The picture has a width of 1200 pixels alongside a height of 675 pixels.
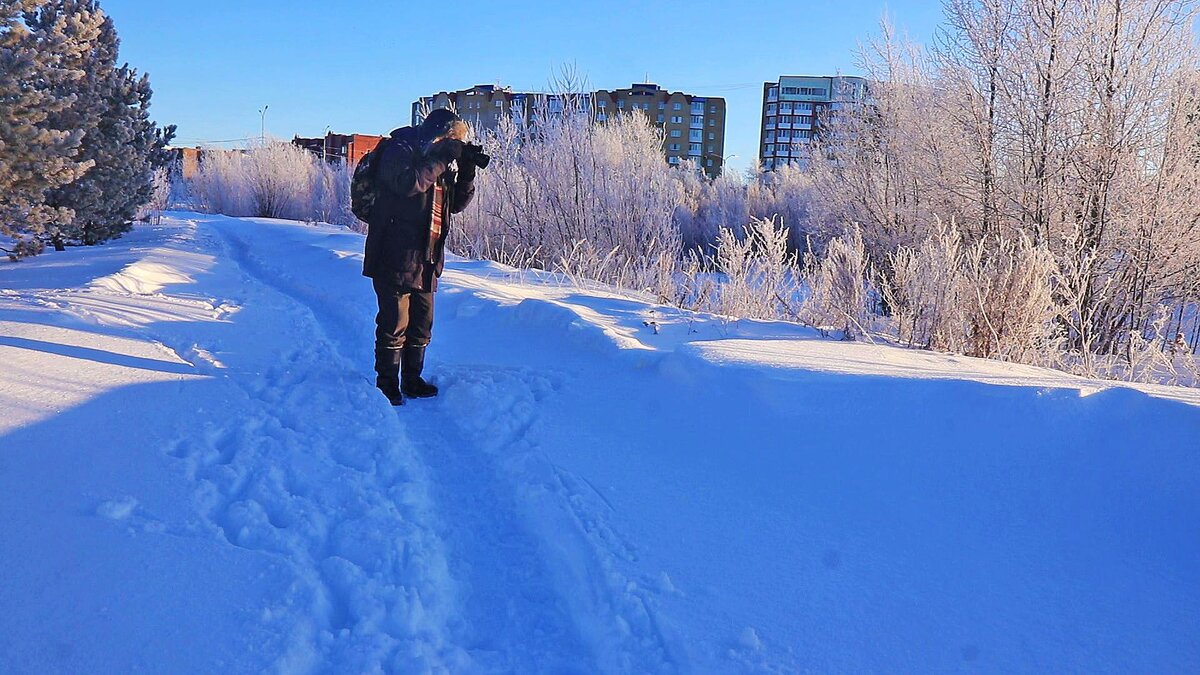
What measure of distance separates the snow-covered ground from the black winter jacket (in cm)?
73

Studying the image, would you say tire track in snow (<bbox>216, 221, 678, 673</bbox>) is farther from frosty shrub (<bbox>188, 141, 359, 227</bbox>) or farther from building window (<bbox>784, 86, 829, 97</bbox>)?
building window (<bbox>784, 86, 829, 97</bbox>)

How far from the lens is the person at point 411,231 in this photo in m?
4.04

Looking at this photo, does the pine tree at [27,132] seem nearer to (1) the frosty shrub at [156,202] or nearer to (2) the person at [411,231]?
(2) the person at [411,231]

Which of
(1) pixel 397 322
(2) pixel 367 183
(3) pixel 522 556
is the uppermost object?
(2) pixel 367 183

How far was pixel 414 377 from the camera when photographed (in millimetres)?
4512

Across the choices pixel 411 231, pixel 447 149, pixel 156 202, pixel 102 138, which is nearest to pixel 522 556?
pixel 411 231

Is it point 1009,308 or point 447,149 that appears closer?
point 447,149

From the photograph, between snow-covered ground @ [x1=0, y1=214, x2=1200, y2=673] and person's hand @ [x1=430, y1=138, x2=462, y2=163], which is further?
person's hand @ [x1=430, y1=138, x2=462, y2=163]

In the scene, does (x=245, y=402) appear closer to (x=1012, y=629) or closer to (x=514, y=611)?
(x=514, y=611)

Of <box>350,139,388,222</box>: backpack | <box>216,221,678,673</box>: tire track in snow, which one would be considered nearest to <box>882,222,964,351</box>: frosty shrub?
<box>216,221,678,673</box>: tire track in snow

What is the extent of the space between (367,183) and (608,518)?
2.45m

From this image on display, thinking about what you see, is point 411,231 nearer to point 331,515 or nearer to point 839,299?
point 331,515

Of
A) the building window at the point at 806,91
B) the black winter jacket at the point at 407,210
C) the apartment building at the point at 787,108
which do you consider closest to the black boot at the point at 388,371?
the black winter jacket at the point at 407,210

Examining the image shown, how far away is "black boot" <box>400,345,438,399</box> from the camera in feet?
14.8
